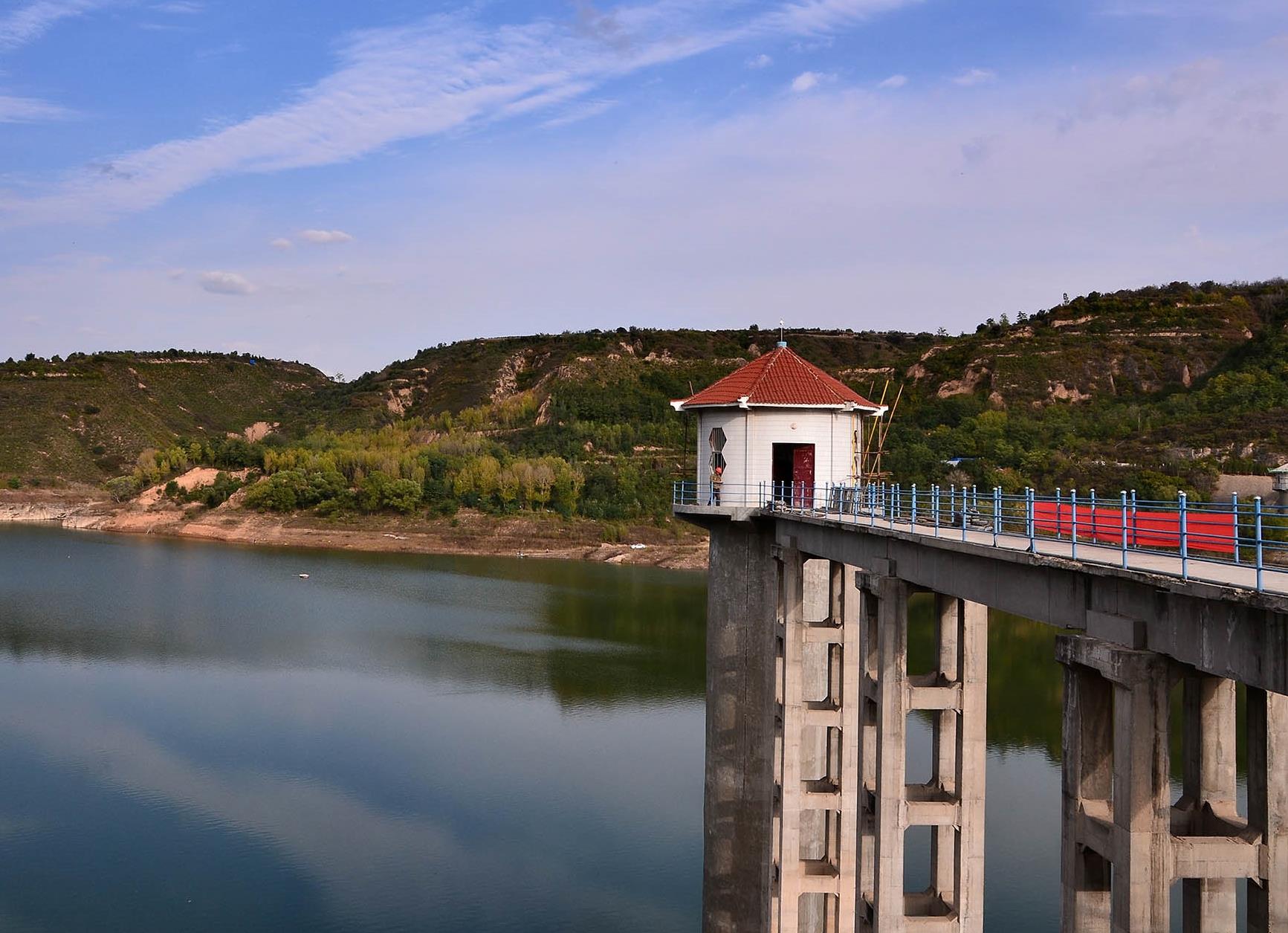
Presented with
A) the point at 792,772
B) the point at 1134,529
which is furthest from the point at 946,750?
→ the point at 1134,529

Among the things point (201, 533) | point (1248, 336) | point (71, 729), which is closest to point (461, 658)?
point (71, 729)

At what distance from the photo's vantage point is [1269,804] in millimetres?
8148

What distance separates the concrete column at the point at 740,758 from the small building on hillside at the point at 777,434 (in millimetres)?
1091

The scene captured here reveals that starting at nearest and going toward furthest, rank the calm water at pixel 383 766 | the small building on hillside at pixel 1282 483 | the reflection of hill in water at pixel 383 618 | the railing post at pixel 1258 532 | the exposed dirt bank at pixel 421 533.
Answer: the railing post at pixel 1258 532
the small building on hillside at pixel 1282 483
the calm water at pixel 383 766
the reflection of hill in water at pixel 383 618
the exposed dirt bank at pixel 421 533

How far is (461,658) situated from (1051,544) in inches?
1441

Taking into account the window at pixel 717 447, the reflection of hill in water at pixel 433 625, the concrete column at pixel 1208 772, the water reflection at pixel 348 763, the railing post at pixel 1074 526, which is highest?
the window at pixel 717 447

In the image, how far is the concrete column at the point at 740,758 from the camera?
20.5 m

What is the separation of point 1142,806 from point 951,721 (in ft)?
22.2

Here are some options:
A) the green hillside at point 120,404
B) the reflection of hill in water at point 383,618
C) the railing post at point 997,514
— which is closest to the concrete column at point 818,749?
the railing post at point 997,514

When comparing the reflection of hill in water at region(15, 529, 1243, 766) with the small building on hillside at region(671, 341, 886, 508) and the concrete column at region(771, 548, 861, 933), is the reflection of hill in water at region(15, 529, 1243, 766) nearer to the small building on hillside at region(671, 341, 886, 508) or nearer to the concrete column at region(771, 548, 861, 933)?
the concrete column at region(771, 548, 861, 933)

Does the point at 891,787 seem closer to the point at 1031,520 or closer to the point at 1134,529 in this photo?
the point at 1031,520

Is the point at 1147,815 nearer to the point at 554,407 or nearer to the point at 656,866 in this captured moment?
the point at 656,866

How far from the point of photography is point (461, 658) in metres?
45.5

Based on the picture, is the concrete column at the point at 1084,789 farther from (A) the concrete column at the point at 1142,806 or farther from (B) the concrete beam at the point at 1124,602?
(A) the concrete column at the point at 1142,806
